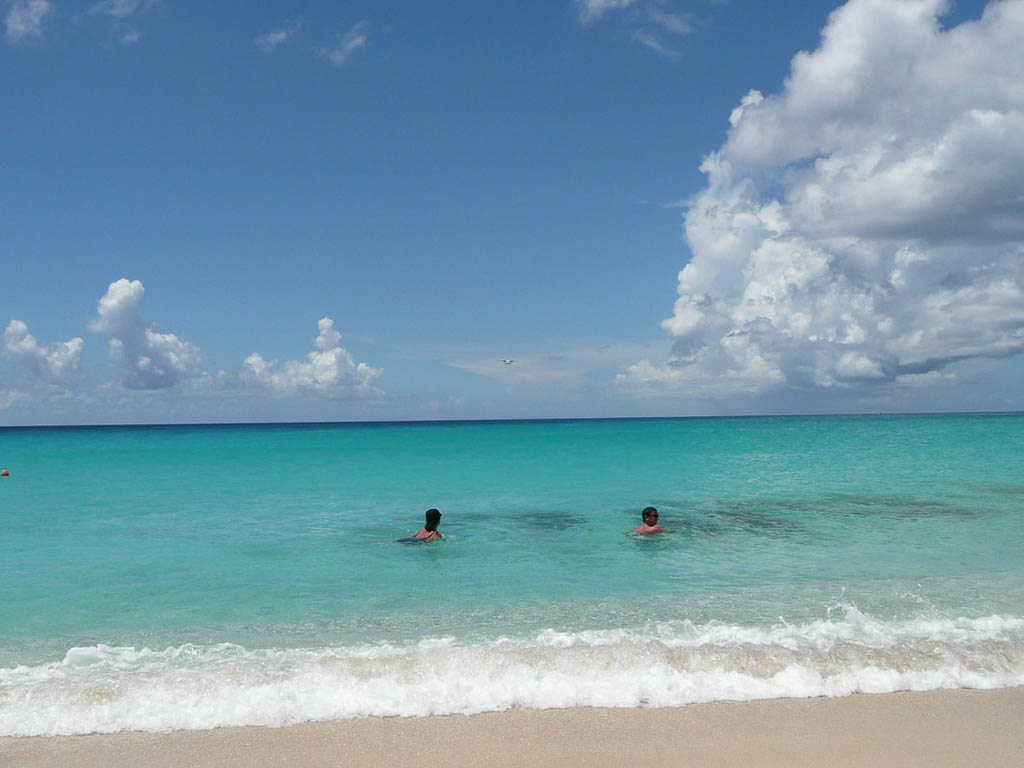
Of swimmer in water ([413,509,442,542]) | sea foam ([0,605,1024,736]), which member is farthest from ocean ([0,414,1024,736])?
swimmer in water ([413,509,442,542])

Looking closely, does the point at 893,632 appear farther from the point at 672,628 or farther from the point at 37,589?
the point at 37,589

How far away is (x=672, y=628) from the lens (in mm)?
9367

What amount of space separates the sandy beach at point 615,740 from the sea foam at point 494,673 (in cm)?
23

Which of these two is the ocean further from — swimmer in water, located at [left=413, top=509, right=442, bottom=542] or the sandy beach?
swimmer in water, located at [left=413, top=509, right=442, bottom=542]

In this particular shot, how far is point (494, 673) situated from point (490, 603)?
3196 millimetres

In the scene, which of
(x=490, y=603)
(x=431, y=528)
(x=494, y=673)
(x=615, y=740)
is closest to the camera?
(x=615, y=740)

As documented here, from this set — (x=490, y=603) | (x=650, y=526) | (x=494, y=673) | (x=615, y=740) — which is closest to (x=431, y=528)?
(x=650, y=526)

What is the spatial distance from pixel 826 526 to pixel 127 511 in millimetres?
21325

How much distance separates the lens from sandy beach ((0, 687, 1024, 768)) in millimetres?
5914

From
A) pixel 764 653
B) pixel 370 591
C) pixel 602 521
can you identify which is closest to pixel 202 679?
pixel 370 591

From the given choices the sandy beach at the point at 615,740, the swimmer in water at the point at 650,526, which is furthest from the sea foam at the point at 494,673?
the swimmer in water at the point at 650,526

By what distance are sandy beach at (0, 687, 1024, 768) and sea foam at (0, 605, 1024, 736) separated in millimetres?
234

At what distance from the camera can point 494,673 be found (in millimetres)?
7715

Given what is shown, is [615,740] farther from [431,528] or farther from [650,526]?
[431,528]
